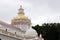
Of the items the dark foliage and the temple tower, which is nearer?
the dark foliage

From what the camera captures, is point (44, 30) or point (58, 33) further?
point (44, 30)

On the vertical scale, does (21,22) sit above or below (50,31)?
above

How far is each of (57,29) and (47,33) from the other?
3.05 metres

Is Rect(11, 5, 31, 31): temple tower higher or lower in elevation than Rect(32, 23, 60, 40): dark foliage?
higher

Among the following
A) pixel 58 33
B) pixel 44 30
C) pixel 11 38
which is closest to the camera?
pixel 11 38

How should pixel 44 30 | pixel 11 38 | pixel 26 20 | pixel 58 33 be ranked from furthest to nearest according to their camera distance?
pixel 26 20 < pixel 44 30 < pixel 58 33 < pixel 11 38

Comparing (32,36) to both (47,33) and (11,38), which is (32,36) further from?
(47,33)

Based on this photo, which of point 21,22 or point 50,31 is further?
point 21,22

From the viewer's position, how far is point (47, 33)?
6053 cm

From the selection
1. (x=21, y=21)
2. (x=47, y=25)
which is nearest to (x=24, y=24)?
(x=21, y=21)

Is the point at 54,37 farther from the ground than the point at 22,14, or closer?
closer

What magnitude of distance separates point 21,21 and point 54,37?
20971 mm

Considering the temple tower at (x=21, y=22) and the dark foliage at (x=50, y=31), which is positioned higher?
the temple tower at (x=21, y=22)

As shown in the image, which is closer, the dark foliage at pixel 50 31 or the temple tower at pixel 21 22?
the dark foliage at pixel 50 31
